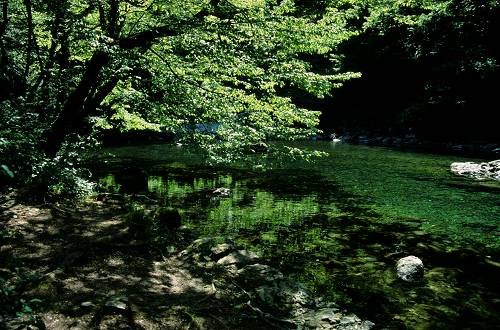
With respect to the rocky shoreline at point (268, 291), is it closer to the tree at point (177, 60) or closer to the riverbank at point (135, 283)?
the riverbank at point (135, 283)

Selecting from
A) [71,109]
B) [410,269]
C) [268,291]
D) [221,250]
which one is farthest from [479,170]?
[71,109]

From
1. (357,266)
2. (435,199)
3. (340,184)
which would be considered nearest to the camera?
(357,266)

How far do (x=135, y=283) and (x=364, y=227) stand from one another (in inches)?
319

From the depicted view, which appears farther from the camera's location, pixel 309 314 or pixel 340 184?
pixel 340 184

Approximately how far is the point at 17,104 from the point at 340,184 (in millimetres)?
15289

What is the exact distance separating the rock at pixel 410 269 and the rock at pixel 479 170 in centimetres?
1615

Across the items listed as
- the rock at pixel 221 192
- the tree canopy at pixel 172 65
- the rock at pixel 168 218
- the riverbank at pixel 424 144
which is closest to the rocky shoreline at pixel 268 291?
the rock at pixel 168 218

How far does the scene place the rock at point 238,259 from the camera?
8.61 metres

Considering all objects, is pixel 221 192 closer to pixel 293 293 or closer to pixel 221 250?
pixel 221 250

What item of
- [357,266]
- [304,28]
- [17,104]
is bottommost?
[357,266]

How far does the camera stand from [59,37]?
372 inches

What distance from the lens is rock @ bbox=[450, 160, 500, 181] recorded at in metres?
22.9

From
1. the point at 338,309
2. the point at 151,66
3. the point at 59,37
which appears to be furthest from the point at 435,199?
the point at 59,37

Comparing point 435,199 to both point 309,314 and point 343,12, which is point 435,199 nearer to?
point 343,12
